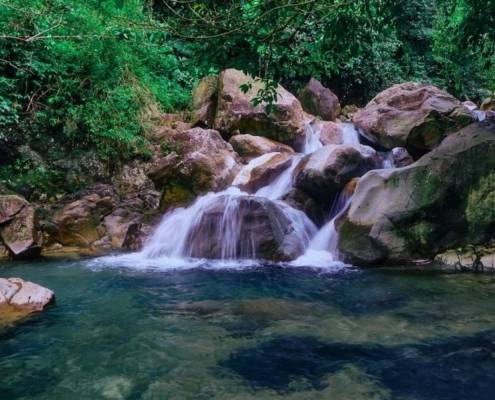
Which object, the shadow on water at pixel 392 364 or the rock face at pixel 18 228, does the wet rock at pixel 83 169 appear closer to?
the rock face at pixel 18 228

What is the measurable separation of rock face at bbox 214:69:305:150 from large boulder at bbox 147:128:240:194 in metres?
1.38

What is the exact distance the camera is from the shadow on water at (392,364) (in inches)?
138

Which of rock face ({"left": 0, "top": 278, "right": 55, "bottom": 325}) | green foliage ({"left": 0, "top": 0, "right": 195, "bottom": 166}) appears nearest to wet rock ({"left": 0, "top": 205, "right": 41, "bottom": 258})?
green foliage ({"left": 0, "top": 0, "right": 195, "bottom": 166})

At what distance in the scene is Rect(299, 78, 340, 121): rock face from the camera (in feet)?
48.2

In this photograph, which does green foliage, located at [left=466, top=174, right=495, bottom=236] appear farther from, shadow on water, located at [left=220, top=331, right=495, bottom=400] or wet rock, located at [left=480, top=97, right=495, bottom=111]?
wet rock, located at [left=480, top=97, right=495, bottom=111]

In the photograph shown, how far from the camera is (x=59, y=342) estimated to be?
446 centimetres

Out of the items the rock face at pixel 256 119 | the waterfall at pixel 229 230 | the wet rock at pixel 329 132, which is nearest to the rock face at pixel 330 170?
the waterfall at pixel 229 230

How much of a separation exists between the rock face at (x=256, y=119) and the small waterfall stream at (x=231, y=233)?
307 cm

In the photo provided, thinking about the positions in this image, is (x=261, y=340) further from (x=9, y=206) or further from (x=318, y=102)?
(x=318, y=102)

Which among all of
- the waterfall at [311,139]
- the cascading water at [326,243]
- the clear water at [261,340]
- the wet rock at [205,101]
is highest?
the wet rock at [205,101]

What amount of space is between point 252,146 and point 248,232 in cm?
386

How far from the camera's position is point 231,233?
8.20m

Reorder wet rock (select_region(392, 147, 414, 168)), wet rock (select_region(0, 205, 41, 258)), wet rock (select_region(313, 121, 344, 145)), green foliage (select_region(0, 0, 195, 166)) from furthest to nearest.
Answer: wet rock (select_region(313, 121, 344, 145)) < wet rock (select_region(392, 147, 414, 168)) < green foliage (select_region(0, 0, 195, 166)) < wet rock (select_region(0, 205, 41, 258))

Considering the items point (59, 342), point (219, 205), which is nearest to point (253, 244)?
point (219, 205)
